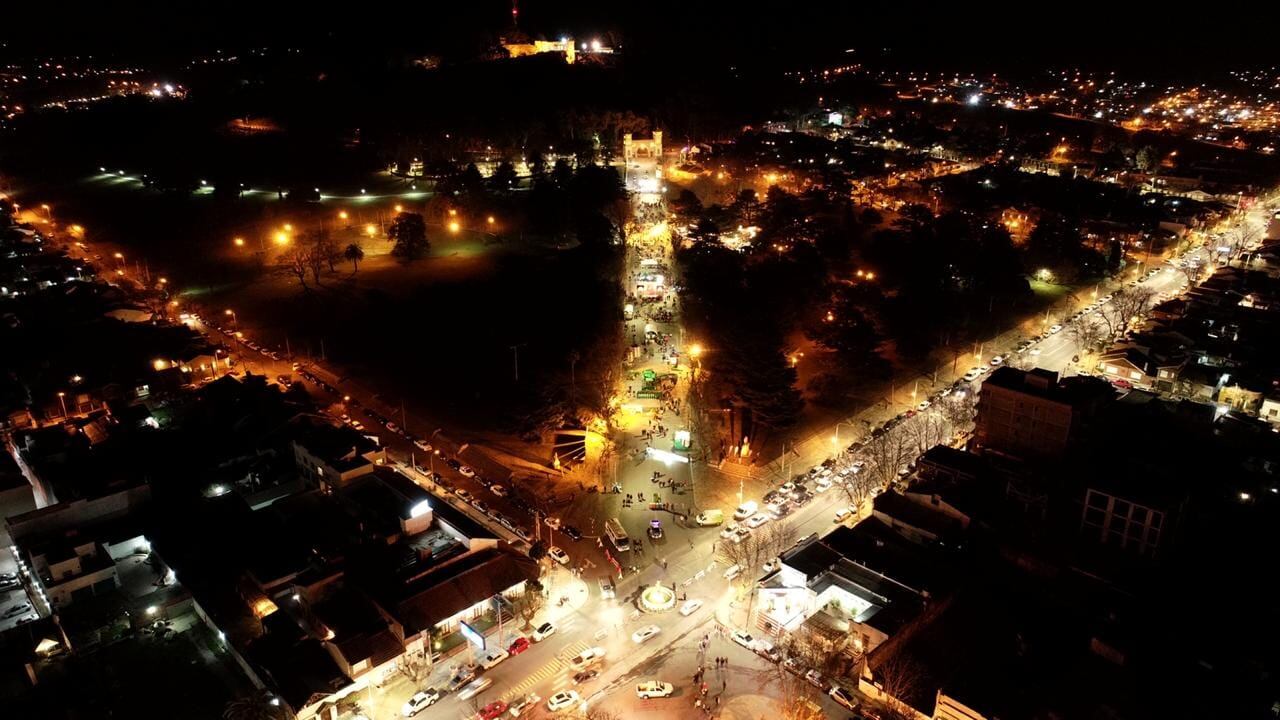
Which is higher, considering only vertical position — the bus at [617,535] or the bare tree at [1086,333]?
the bare tree at [1086,333]

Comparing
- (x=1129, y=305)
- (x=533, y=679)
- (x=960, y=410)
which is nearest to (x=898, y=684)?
(x=533, y=679)

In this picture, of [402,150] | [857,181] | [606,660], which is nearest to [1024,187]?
[857,181]

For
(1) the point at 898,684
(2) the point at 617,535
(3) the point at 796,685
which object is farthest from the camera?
(2) the point at 617,535

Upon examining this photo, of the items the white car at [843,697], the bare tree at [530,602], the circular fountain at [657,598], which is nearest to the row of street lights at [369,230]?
the bare tree at [530,602]

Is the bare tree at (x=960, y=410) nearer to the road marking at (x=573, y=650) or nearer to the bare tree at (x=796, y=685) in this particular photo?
the bare tree at (x=796, y=685)

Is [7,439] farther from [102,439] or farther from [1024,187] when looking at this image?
[1024,187]

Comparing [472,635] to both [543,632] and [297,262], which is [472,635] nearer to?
[543,632]
